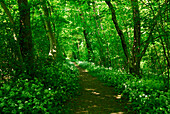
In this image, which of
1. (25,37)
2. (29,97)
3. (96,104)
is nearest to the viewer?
(29,97)

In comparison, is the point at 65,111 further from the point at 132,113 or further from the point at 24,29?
the point at 24,29

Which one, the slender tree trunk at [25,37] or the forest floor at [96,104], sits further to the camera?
the slender tree trunk at [25,37]

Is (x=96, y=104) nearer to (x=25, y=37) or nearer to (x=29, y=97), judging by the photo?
(x=29, y=97)

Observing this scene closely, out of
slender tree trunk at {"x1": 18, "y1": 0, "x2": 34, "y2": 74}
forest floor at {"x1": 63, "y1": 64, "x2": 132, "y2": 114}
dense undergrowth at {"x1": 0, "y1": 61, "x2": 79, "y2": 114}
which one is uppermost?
slender tree trunk at {"x1": 18, "y1": 0, "x2": 34, "y2": 74}

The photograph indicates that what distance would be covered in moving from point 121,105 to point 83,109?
5.68 feet

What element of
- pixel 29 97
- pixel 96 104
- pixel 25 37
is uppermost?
pixel 25 37

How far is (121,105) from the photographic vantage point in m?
5.38

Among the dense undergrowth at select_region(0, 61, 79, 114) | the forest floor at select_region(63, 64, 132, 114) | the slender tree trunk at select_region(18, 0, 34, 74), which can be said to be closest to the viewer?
the dense undergrowth at select_region(0, 61, 79, 114)

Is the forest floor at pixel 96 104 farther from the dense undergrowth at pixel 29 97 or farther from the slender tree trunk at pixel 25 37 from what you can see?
the slender tree trunk at pixel 25 37

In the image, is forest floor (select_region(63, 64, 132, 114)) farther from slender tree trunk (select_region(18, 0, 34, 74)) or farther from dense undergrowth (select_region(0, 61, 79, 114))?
slender tree trunk (select_region(18, 0, 34, 74))

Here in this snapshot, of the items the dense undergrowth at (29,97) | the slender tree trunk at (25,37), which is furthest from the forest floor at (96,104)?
the slender tree trunk at (25,37)

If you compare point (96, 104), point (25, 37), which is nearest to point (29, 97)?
point (96, 104)

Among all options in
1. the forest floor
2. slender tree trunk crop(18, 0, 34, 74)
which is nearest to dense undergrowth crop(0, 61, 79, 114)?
the forest floor

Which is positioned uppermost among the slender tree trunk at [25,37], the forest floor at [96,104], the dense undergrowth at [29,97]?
the slender tree trunk at [25,37]
